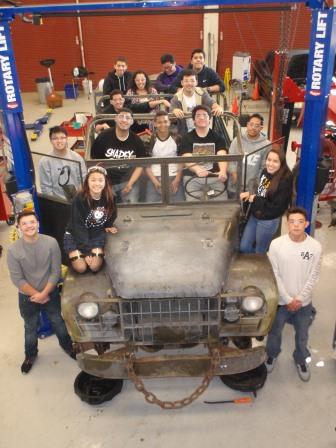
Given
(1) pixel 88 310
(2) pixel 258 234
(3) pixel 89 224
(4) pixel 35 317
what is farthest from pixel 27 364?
(2) pixel 258 234

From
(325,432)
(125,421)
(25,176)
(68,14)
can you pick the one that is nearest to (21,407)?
(125,421)

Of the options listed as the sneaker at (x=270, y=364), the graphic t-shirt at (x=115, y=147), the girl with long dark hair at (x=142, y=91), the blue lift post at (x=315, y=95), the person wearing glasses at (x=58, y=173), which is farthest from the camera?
the girl with long dark hair at (x=142, y=91)

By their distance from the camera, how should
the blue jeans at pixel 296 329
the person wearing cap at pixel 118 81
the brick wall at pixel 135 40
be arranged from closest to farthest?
the blue jeans at pixel 296 329, the person wearing cap at pixel 118 81, the brick wall at pixel 135 40

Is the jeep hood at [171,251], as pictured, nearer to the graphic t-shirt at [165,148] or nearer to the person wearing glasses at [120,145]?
the person wearing glasses at [120,145]

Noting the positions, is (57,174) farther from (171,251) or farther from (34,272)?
(171,251)

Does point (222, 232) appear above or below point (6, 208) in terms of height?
above

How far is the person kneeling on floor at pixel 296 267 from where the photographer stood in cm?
448

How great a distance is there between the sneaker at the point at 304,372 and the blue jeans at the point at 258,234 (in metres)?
1.27

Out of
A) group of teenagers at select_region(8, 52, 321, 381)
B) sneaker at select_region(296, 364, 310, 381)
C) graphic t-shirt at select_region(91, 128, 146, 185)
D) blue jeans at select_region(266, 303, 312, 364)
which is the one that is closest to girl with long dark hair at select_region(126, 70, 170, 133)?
group of teenagers at select_region(8, 52, 321, 381)

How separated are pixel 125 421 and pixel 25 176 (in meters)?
2.59

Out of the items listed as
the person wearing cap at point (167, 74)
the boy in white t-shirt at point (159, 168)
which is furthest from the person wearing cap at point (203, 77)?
the boy in white t-shirt at point (159, 168)

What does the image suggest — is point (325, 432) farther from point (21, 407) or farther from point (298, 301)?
point (21, 407)

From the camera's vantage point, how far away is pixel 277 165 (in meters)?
4.97

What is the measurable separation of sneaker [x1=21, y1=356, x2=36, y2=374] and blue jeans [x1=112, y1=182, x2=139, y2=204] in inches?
74.3
